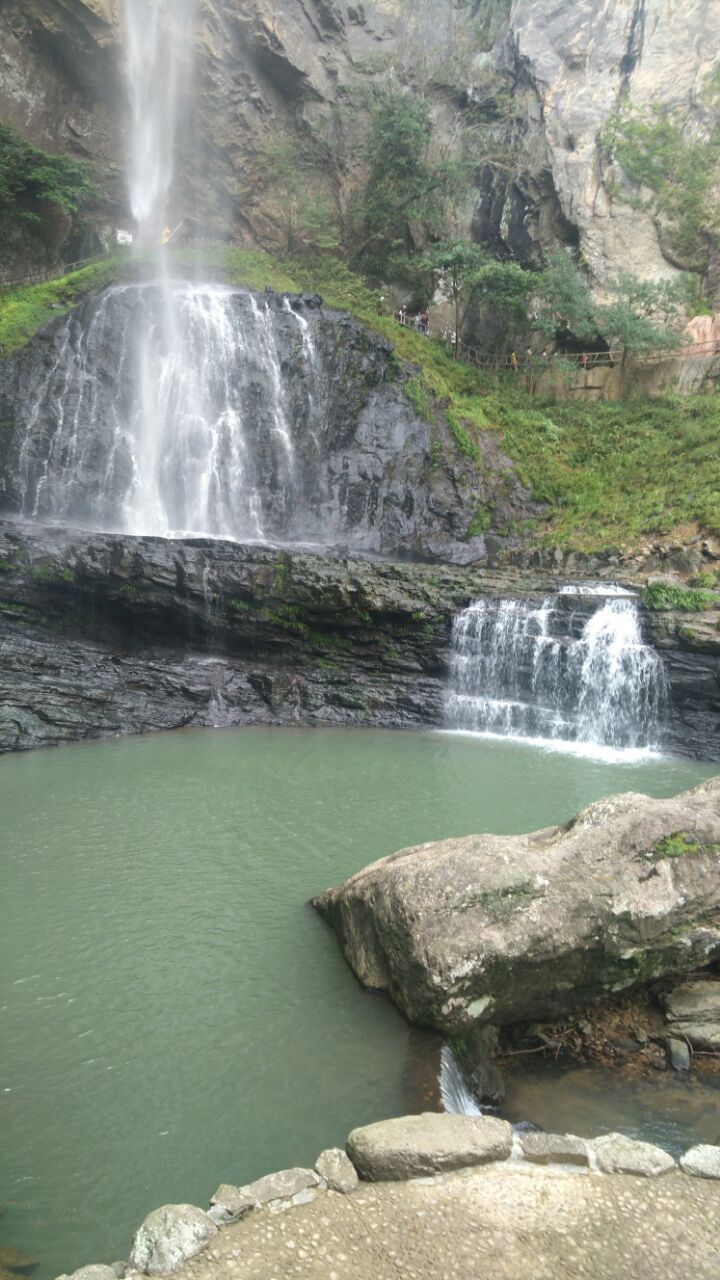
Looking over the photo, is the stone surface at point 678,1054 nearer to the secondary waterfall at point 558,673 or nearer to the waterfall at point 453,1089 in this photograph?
the waterfall at point 453,1089

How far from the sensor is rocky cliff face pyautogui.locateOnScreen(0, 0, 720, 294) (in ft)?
103

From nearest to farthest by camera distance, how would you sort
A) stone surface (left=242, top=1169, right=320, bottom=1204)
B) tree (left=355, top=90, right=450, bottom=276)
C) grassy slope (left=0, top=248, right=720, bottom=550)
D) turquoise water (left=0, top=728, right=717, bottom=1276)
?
stone surface (left=242, top=1169, right=320, bottom=1204) < turquoise water (left=0, top=728, right=717, bottom=1276) < grassy slope (left=0, top=248, right=720, bottom=550) < tree (left=355, top=90, right=450, bottom=276)

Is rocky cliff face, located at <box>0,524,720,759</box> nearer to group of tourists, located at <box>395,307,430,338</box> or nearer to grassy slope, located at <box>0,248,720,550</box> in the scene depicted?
grassy slope, located at <box>0,248,720,550</box>

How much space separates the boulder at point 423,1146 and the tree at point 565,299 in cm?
2944

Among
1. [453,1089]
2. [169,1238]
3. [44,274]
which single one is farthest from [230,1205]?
[44,274]

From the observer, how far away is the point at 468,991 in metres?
4.61

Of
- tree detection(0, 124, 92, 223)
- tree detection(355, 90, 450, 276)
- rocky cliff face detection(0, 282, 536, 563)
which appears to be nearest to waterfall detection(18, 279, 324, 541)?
rocky cliff face detection(0, 282, 536, 563)

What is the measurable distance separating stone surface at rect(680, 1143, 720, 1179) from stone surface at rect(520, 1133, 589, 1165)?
44 centimetres

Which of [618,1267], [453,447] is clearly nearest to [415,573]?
[453,447]

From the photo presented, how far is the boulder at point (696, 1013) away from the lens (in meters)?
4.93

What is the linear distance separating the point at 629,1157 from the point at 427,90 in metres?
44.7

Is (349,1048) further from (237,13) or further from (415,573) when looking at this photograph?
(237,13)

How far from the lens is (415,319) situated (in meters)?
34.0

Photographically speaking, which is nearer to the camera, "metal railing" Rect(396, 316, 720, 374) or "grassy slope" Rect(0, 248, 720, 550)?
"grassy slope" Rect(0, 248, 720, 550)
